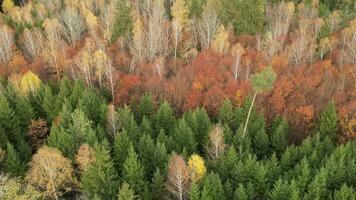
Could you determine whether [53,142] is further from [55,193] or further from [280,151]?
[280,151]

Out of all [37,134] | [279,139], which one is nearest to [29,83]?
[37,134]

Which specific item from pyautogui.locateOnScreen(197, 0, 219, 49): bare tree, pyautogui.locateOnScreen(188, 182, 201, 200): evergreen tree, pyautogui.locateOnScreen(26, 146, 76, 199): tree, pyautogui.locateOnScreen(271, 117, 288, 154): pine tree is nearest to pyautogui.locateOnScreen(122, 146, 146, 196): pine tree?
pyautogui.locateOnScreen(188, 182, 201, 200): evergreen tree

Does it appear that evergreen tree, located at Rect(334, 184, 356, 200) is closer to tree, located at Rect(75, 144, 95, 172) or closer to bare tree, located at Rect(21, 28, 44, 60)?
tree, located at Rect(75, 144, 95, 172)

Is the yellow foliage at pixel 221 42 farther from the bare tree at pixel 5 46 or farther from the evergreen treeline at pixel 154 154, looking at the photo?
the bare tree at pixel 5 46

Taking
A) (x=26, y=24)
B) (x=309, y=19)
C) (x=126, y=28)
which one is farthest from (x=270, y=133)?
(x=26, y=24)

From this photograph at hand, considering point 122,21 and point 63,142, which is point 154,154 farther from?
point 122,21
